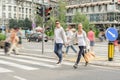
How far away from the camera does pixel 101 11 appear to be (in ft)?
323

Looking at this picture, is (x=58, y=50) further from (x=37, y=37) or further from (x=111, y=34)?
(x=37, y=37)

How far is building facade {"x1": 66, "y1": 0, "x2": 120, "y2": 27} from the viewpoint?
307 ft

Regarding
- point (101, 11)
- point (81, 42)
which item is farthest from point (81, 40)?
point (101, 11)

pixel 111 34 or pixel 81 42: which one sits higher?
pixel 111 34

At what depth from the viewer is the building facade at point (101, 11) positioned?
307 feet

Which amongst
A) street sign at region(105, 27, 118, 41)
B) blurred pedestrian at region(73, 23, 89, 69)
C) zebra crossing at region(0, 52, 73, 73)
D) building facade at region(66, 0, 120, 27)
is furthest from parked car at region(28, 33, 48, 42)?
building facade at region(66, 0, 120, 27)

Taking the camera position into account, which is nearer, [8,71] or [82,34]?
[8,71]

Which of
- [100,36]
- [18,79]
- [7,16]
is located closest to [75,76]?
[18,79]

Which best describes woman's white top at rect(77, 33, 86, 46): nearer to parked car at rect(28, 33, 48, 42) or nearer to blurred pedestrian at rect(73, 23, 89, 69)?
blurred pedestrian at rect(73, 23, 89, 69)

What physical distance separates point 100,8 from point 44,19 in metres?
78.8

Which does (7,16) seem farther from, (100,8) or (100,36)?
(100,36)

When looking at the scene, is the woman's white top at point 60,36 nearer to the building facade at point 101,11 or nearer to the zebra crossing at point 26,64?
the zebra crossing at point 26,64

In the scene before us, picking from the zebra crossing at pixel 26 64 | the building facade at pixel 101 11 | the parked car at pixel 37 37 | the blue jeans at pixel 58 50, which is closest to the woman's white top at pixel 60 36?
the blue jeans at pixel 58 50

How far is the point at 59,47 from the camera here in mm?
14789
